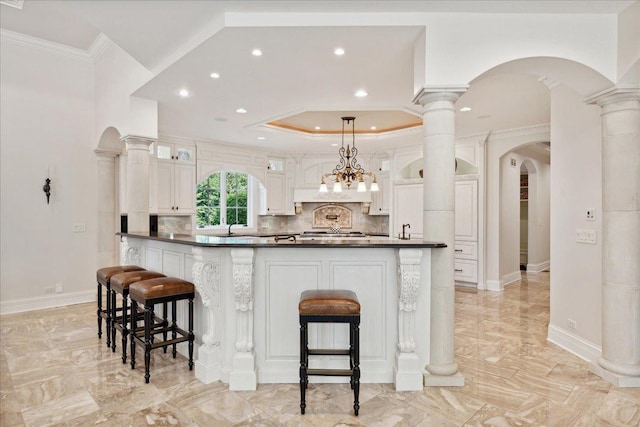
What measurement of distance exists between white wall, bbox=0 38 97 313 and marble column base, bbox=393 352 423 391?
4848 millimetres

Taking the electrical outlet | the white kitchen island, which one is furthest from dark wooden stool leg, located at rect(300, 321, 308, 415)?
the electrical outlet

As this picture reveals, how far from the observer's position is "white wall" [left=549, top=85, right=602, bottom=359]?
3.27 metres

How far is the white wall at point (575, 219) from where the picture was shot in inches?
129

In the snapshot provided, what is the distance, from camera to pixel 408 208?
24.0 feet

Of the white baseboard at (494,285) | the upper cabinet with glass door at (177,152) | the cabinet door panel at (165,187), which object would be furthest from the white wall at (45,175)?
→ the white baseboard at (494,285)

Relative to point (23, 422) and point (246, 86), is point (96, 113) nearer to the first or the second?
point (246, 86)

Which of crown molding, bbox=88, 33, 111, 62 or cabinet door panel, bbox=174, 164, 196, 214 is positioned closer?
crown molding, bbox=88, 33, 111, 62

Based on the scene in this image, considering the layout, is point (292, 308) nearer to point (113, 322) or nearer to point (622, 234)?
point (113, 322)

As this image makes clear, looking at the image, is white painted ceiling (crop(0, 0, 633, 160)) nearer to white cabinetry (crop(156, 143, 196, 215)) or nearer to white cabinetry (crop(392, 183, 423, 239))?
white cabinetry (crop(156, 143, 196, 215))

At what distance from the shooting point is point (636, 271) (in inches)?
111

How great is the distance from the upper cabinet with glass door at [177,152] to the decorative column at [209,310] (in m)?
4.16

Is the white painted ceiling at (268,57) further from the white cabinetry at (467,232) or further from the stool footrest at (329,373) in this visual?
the stool footrest at (329,373)

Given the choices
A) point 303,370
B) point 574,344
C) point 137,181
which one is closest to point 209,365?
point 303,370

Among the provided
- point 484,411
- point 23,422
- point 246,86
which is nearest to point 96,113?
point 246,86
